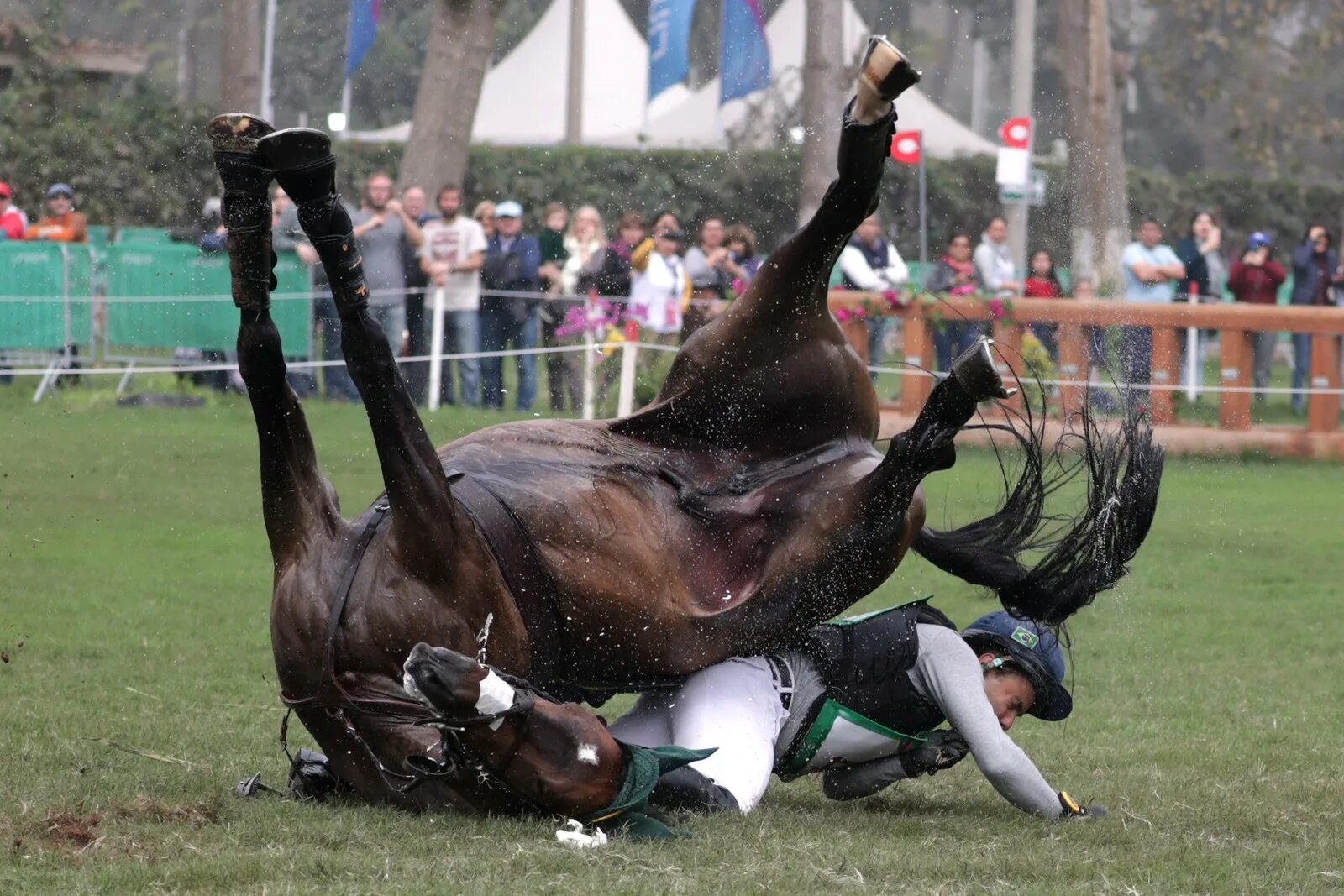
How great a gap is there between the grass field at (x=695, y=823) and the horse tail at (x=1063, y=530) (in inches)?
21.2

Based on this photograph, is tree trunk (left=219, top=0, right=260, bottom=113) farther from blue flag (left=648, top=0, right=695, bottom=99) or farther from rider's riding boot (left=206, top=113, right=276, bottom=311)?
rider's riding boot (left=206, top=113, right=276, bottom=311)

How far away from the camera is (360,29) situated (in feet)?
54.3

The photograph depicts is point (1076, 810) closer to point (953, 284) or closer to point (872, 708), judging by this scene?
point (872, 708)

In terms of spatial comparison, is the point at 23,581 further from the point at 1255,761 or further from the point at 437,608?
the point at 1255,761

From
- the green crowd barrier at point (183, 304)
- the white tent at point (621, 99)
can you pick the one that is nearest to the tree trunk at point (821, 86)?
the white tent at point (621, 99)

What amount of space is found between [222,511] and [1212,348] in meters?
8.59

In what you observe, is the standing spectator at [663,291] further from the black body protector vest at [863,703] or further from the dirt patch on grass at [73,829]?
the dirt patch on grass at [73,829]

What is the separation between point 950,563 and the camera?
519cm

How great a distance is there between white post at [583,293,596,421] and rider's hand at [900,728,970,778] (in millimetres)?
7219

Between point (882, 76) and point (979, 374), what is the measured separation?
2.38 feet

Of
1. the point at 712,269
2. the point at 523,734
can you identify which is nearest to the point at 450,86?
the point at 712,269

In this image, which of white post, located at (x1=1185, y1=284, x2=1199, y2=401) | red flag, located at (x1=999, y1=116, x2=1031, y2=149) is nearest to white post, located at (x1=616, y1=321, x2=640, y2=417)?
white post, located at (x1=1185, y1=284, x2=1199, y2=401)

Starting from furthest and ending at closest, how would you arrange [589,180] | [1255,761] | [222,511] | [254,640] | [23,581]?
[589,180] → [222,511] → [23,581] → [254,640] → [1255,761]

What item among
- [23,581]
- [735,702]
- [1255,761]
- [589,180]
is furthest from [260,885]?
[589,180]
